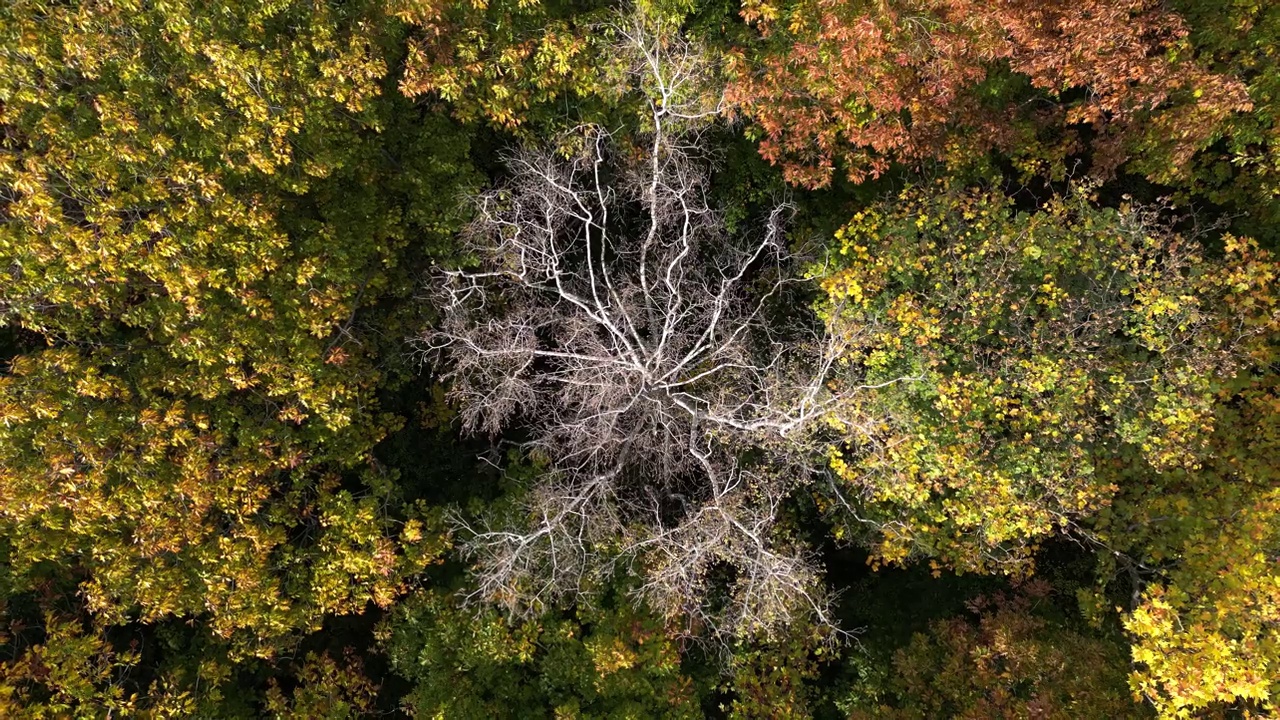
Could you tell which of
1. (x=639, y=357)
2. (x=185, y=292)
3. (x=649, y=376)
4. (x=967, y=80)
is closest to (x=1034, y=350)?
(x=967, y=80)

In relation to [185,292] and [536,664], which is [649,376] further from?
[185,292]

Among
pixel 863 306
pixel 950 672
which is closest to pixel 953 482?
pixel 863 306

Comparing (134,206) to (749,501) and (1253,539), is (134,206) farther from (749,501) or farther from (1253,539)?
(1253,539)

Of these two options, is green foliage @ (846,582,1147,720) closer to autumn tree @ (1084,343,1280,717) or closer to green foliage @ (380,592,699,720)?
autumn tree @ (1084,343,1280,717)

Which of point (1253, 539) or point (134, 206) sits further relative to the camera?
point (1253, 539)

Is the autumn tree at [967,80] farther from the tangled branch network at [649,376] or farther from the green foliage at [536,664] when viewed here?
the green foliage at [536,664]
